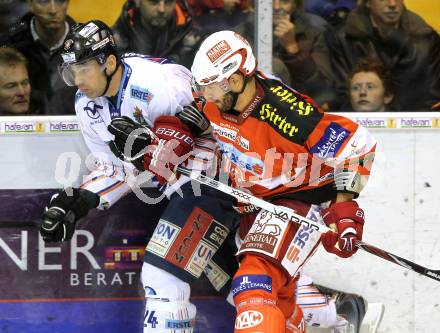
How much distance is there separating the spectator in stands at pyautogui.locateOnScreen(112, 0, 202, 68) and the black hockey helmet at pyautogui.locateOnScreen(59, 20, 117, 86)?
14.3 inches

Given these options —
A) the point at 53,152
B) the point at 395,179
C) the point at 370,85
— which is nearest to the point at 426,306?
the point at 395,179

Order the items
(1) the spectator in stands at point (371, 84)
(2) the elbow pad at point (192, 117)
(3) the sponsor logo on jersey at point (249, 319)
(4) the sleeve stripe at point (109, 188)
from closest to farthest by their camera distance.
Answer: (3) the sponsor logo on jersey at point (249, 319)
(2) the elbow pad at point (192, 117)
(4) the sleeve stripe at point (109, 188)
(1) the spectator in stands at point (371, 84)

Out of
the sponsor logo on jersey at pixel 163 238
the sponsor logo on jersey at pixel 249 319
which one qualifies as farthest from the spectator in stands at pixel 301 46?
the sponsor logo on jersey at pixel 249 319

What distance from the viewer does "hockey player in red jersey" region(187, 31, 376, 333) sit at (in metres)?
3.73

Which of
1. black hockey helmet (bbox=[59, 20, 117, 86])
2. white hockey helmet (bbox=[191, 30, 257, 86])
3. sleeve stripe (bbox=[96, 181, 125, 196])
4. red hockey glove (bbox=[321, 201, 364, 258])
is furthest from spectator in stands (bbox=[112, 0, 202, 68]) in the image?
red hockey glove (bbox=[321, 201, 364, 258])

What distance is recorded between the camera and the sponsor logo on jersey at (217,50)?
3.73 meters

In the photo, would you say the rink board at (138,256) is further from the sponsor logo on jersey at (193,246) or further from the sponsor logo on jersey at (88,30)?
the sponsor logo on jersey at (88,30)

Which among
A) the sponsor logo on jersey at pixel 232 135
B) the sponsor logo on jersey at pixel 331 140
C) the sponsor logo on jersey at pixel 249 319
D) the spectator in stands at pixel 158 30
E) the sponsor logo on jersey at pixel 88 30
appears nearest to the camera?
the sponsor logo on jersey at pixel 249 319

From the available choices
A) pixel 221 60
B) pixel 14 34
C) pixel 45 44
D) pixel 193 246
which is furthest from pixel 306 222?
pixel 14 34

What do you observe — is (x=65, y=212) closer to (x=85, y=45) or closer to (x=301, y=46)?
(x=85, y=45)

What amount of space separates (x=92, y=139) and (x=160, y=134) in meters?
0.37

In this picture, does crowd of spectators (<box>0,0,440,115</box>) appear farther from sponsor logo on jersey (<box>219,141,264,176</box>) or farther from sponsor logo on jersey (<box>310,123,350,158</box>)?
sponsor logo on jersey (<box>310,123,350,158</box>)

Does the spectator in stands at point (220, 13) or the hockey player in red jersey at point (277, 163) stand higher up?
the spectator in stands at point (220, 13)

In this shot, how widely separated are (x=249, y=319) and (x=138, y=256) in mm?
997
